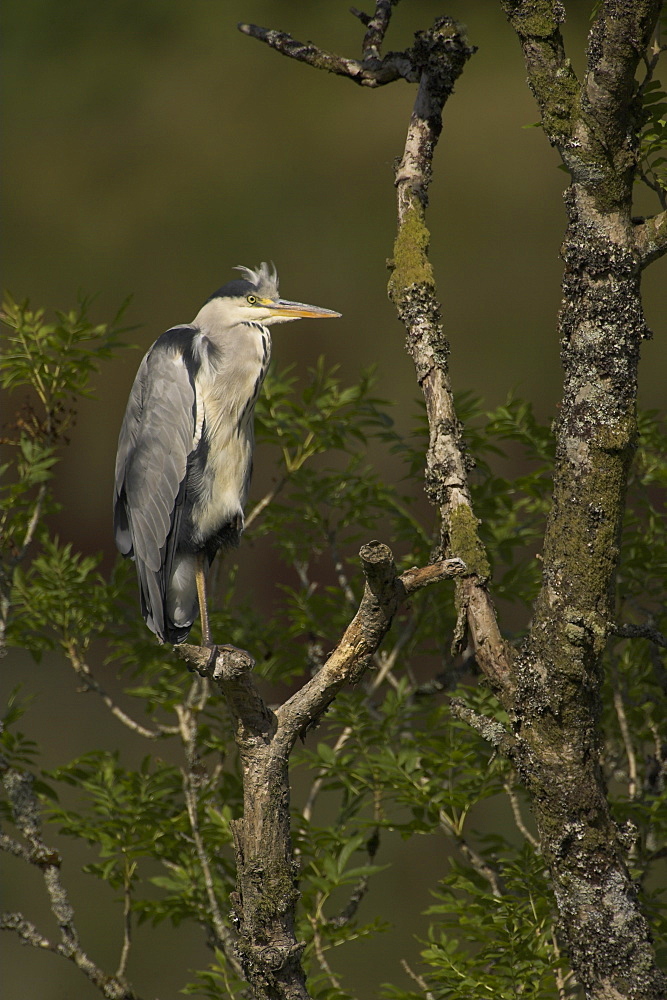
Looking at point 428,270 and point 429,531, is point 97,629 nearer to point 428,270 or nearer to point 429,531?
point 429,531

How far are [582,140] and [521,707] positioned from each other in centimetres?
61

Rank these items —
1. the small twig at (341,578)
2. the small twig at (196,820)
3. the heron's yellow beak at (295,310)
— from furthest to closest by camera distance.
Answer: the small twig at (341,578) < the heron's yellow beak at (295,310) < the small twig at (196,820)

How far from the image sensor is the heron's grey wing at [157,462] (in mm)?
1399

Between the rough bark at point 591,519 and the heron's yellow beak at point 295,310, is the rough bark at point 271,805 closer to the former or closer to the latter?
the rough bark at point 591,519

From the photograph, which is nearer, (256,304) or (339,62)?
(339,62)

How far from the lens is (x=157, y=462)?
1431 mm

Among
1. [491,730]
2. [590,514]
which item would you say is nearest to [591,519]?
[590,514]

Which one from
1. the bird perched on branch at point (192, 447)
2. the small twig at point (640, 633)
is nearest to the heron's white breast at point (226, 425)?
the bird perched on branch at point (192, 447)

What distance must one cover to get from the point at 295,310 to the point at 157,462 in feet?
1.04

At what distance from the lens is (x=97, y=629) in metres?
1.63

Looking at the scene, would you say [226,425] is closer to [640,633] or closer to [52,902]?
[640,633]

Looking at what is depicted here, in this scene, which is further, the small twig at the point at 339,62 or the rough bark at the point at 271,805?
the small twig at the point at 339,62

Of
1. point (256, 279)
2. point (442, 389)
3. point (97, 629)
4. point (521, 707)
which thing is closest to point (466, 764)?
point (521, 707)

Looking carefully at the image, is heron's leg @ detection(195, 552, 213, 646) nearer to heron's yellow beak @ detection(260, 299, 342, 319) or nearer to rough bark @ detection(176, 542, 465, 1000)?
rough bark @ detection(176, 542, 465, 1000)
